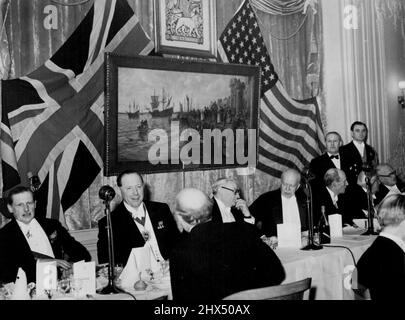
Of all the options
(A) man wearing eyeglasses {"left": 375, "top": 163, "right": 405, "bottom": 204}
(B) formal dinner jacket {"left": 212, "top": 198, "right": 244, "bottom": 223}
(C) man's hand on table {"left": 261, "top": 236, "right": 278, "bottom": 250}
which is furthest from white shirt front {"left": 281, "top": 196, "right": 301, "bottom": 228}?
(A) man wearing eyeglasses {"left": 375, "top": 163, "right": 405, "bottom": 204}

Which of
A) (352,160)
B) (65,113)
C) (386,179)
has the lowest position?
(386,179)

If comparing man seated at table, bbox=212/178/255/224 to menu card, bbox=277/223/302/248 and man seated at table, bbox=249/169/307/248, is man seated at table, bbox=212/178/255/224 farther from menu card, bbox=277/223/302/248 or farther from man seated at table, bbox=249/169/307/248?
menu card, bbox=277/223/302/248

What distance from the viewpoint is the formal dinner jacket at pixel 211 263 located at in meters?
2.72

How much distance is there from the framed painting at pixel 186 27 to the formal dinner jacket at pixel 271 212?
216 centimetres

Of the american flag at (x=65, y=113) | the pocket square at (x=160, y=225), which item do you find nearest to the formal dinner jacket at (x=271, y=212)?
the pocket square at (x=160, y=225)

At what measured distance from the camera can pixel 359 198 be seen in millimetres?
6508

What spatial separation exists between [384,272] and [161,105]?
159 inches

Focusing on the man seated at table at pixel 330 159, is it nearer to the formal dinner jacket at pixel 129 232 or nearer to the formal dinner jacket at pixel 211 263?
the formal dinner jacket at pixel 129 232

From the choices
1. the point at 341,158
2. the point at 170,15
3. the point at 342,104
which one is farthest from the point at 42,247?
the point at 342,104

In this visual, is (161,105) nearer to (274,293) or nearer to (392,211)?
(392,211)

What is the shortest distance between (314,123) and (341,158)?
1005 millimetres

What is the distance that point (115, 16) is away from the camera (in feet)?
20.0

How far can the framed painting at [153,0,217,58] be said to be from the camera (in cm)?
654

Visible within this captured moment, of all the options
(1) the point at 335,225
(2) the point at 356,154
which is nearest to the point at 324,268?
(1) the point at 335,225
